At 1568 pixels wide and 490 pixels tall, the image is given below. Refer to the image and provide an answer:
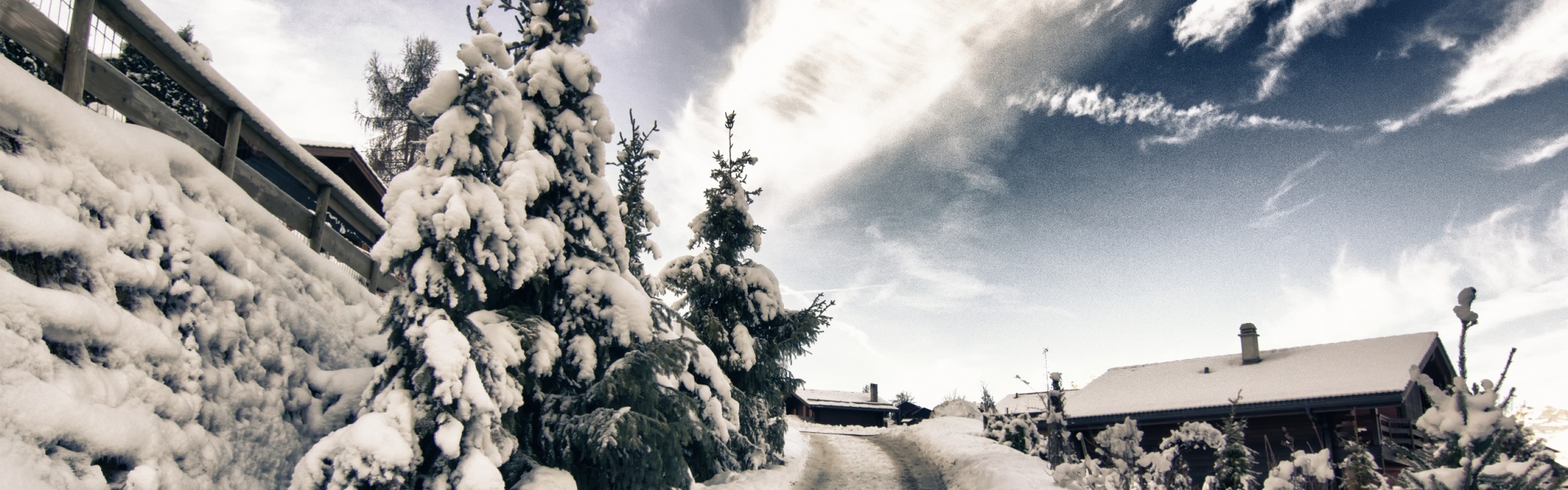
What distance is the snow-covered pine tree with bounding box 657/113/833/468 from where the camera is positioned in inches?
658

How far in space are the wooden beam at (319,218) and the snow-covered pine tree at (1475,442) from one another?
29.4 ft

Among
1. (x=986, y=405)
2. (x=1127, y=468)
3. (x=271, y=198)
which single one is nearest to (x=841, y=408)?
(x=986, y=405)

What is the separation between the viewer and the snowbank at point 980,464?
14.1m

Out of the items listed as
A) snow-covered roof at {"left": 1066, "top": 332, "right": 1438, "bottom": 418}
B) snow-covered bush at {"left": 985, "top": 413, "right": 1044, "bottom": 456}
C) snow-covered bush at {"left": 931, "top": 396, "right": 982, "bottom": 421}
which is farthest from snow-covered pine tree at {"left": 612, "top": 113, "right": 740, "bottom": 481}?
snow-covered bush at {"left": 931, "top": 396, "right": 982, "bottom": 421}

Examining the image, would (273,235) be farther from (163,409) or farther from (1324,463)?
(1324,463)

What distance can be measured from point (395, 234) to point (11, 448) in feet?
8.94

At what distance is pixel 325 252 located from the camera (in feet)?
24.8

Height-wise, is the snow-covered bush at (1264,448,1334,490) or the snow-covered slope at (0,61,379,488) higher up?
the snow-covered slope at (0,61,379,488)

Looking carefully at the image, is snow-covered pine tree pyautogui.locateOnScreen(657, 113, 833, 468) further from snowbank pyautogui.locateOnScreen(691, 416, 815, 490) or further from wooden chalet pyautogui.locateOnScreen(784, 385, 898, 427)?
wooden chalet pyautogui.locateOnScreen(784, 385, 898, 427)

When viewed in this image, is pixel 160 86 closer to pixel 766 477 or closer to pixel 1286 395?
pixel 766 477

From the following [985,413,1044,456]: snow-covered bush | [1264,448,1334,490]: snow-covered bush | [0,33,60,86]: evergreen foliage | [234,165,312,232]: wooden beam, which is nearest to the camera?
[234,165,312,232]: wooden beam

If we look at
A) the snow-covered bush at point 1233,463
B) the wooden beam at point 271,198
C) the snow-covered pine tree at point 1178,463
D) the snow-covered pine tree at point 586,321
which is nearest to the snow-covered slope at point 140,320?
the wooden beam at point 271,198

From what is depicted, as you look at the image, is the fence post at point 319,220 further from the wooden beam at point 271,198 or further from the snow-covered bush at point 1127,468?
the snow-covered bush at point 1127,468

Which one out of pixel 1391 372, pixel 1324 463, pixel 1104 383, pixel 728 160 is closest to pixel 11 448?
pixel 1324 463
